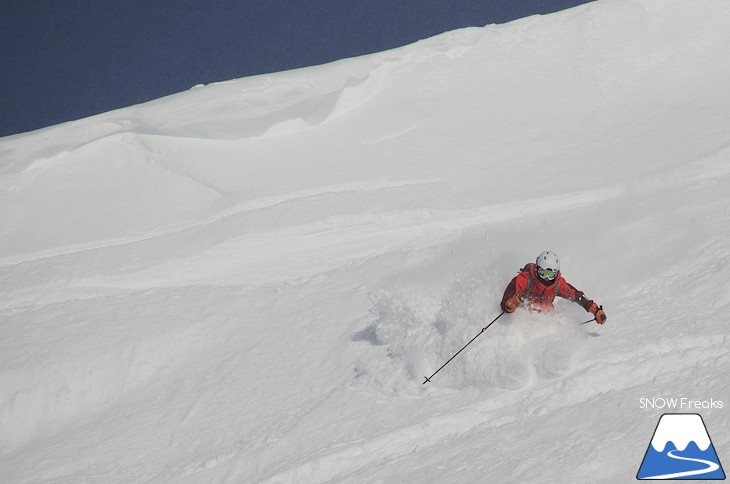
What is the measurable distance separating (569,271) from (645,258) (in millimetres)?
918

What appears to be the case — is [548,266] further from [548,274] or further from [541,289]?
[541,289]

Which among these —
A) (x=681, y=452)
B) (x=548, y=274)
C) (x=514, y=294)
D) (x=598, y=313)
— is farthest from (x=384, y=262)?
(x=681, y=452)

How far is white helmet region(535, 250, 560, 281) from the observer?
8781 millimetres

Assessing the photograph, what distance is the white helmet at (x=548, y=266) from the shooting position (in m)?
8.78

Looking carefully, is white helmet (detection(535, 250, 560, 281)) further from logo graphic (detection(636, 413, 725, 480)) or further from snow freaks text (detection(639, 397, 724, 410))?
logo graphic (detection(636, 413, 725, 480))

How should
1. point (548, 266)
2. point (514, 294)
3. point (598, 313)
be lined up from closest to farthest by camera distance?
1. point (598, 313)
2. point (548, 266)
3. point (514, 294)

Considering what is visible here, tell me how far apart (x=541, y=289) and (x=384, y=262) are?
116 inches

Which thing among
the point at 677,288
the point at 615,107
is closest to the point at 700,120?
the point at 615,107

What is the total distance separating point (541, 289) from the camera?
893cm

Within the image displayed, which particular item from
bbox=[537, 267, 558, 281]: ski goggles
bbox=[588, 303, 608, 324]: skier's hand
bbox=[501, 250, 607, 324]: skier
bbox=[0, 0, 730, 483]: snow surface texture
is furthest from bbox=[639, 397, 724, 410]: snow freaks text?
bbox=[537, 267, 558, 281]: ski goggles

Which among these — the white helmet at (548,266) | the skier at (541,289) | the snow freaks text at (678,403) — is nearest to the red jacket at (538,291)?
the skier at (541,289)

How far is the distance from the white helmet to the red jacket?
0.36 ft

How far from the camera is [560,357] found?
8352 millimetres

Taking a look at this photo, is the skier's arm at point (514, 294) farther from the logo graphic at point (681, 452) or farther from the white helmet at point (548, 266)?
the logo graphic at point (681, 452)
